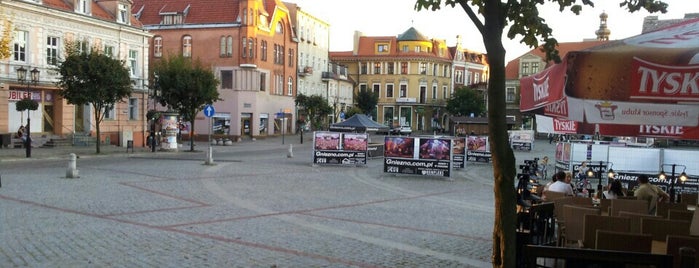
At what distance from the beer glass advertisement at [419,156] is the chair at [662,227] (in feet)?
52.5

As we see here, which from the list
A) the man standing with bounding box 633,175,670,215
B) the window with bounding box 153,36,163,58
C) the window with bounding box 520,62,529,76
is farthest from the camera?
the window with bounding box 520,62,529,76

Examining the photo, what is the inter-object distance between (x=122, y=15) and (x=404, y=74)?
54.2 metres

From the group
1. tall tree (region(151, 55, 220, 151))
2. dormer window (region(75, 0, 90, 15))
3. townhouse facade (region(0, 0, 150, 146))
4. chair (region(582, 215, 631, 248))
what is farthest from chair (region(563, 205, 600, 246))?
dormer window (region(75, 0, 90, 15))

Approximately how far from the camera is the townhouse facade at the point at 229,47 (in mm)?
57000

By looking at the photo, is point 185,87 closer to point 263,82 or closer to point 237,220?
point 263,82

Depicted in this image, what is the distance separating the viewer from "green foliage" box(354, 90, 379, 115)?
276 ft

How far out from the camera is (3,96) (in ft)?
108

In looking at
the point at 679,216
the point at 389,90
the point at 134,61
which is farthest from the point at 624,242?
the point at 389,90

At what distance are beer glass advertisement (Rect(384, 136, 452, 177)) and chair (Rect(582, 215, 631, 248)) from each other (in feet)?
52.7

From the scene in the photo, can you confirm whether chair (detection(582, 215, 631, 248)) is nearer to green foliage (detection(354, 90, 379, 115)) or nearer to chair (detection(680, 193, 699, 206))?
chair (detection(680, 193, 699, 206))

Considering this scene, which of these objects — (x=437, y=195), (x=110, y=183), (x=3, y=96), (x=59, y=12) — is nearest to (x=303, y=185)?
(x=437, y=195)

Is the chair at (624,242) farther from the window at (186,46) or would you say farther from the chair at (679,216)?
the window at (186,46)

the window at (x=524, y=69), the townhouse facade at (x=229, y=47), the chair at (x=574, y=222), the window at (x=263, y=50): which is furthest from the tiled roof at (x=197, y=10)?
the chair at (x=574, y=222)

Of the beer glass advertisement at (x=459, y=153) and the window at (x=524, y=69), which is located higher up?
the window at (x=524, y=69)
